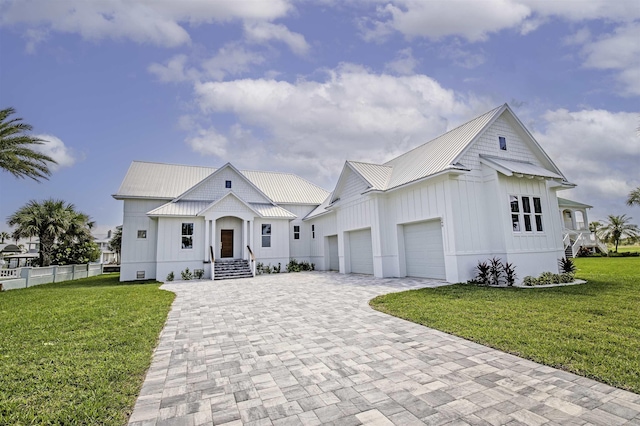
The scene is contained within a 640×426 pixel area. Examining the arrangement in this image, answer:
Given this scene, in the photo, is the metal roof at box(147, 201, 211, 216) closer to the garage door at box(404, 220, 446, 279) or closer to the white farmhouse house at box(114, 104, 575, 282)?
the white farmhouse house at box(114, 104, 575, 282)

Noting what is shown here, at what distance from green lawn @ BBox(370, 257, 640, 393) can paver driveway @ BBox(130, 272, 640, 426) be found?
0.40 metres

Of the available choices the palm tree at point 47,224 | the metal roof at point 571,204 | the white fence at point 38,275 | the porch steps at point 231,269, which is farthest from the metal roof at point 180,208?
the metal roof at point 571,204

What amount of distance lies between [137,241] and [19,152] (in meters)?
7.56

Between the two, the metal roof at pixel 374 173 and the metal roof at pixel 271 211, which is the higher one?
the metal roof at pixel 374 173

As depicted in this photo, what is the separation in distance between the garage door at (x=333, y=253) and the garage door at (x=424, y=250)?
6.97 m

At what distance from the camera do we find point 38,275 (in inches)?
680

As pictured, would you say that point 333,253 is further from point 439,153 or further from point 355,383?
point 355,383

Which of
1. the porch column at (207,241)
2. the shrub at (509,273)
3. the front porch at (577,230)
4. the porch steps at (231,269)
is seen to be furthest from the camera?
the front porch at (577,230)

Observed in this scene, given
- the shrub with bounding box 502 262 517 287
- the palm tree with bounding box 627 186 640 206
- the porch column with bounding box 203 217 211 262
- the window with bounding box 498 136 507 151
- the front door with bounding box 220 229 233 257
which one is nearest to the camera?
the shrub with bounding box 502 262 517 287

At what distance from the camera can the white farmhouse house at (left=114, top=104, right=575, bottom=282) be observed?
1159 centimetres

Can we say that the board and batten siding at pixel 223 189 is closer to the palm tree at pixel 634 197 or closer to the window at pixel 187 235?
the window at pixel 187 235

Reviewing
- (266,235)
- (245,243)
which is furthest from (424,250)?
(245,243)

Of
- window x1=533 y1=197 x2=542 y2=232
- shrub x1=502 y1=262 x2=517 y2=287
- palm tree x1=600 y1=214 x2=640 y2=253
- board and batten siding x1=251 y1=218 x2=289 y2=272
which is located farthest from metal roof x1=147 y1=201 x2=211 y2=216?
palm tree x1=600 y1=214 x2=640 y2=253

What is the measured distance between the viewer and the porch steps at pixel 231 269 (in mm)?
17047
